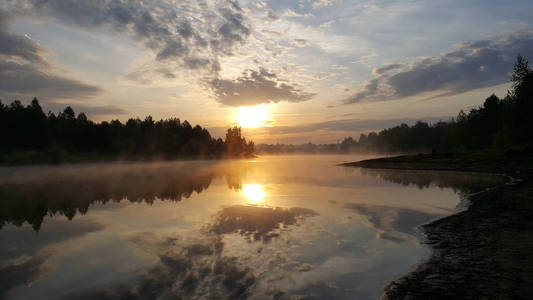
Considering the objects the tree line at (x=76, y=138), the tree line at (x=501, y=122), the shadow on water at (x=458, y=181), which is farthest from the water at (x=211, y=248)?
the tree line at (x=76, y=138)

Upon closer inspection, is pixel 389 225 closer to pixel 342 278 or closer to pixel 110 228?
pixel 342 278

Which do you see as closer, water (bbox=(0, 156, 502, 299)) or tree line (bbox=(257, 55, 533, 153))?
water (bbox=(0, 156, 502, 299))

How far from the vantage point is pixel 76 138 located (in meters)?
101

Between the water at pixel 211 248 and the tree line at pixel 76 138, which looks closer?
the water at pixel 211 248

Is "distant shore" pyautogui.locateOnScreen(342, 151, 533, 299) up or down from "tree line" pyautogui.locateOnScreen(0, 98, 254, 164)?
down

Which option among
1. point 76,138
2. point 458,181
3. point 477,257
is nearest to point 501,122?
point 458,181

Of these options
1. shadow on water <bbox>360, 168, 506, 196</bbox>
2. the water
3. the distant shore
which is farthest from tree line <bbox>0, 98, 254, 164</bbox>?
the distant shore

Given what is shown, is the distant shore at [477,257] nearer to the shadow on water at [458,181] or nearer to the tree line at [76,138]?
the shadow on water at [458,181]

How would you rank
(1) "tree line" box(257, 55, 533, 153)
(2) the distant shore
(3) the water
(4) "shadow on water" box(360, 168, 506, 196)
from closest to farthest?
(2) the distant shore, (3) the water, (4) "shadow on water" box(360, 168, 506, 196), (1) "tree line" box(257, 55, 533, 153)

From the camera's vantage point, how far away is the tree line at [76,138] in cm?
8531

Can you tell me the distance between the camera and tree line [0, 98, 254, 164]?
85312mm

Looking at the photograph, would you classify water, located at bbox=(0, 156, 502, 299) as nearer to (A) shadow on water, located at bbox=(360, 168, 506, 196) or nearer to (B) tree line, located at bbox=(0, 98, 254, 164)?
(A) shadow on water, located at bbox=(360, 168, 506, 196)

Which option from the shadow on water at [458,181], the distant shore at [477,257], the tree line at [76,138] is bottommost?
the shadow on water at [458,181]

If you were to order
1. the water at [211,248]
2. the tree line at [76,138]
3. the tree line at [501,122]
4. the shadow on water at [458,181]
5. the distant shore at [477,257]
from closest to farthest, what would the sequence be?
the distant shore at [477,257], the water at [211,248], the shadow on water at [458,181], the tree line at [501,122], the tree line at [76,138]
